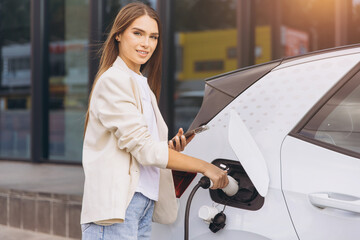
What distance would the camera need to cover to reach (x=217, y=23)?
744 centimetres

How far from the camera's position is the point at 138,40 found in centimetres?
193

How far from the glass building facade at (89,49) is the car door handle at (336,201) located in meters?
4.95

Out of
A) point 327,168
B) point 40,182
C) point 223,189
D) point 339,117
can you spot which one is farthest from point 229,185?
point 40,182

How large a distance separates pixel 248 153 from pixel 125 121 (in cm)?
45

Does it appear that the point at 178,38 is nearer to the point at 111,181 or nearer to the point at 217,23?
the point at 217,23

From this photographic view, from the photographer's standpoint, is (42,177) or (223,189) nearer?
(223,189)

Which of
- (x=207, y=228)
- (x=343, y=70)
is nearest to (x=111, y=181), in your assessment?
(x=207, y=228)

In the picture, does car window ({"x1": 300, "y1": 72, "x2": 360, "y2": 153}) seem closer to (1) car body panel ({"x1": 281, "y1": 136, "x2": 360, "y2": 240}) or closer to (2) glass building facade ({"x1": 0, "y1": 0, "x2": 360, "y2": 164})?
(1) car body panel ({"x1": 281, "y1": 136, "x2": 360, "y2": 240})

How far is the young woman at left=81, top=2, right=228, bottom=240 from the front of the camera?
176 centimetres

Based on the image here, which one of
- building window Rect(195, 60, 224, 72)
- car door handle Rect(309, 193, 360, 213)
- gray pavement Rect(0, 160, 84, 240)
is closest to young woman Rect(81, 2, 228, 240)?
car door handle Rect(309, 193, 360, 213)

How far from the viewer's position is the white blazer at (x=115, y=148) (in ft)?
5.75

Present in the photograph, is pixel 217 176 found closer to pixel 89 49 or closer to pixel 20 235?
pixel 20 235

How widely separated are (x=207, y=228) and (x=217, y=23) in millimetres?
5862

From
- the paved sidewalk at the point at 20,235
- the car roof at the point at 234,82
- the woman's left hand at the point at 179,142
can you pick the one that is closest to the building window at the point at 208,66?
the paved sidewalk at the point at 20,235
